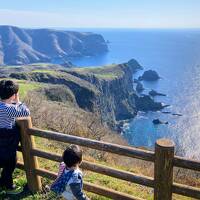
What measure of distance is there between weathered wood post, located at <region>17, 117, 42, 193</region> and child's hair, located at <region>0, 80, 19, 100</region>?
63 centimetres

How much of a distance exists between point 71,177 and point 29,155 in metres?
2.54

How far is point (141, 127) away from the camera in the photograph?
110 m

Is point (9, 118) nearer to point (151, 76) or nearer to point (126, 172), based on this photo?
point (126, 172)

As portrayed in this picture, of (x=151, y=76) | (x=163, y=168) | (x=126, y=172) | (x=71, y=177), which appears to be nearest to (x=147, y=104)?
(x=151, y=76)

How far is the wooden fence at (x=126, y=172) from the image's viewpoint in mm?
6625

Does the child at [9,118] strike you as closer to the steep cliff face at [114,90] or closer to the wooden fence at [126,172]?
the wooden fence at [126,172]

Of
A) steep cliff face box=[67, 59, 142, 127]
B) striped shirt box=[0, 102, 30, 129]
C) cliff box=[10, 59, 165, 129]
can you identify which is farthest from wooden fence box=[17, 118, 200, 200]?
steep cliff face box=[67, 59, 142, 127]

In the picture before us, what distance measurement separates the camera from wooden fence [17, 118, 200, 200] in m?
6.62

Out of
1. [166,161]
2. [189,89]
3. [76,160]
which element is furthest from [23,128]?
[189,89]

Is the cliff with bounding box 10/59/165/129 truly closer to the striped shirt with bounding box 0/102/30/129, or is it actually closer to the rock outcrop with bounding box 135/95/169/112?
the rock outcrop with bounding box 135/95/169/112

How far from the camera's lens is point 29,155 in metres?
8.53

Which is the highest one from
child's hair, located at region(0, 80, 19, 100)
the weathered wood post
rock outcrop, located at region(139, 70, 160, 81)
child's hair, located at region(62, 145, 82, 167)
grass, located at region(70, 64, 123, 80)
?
child's hair, located at region(0, 80, 19, 100)

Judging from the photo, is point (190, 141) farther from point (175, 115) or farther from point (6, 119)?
point (6, 119)

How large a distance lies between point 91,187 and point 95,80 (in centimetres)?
12984
